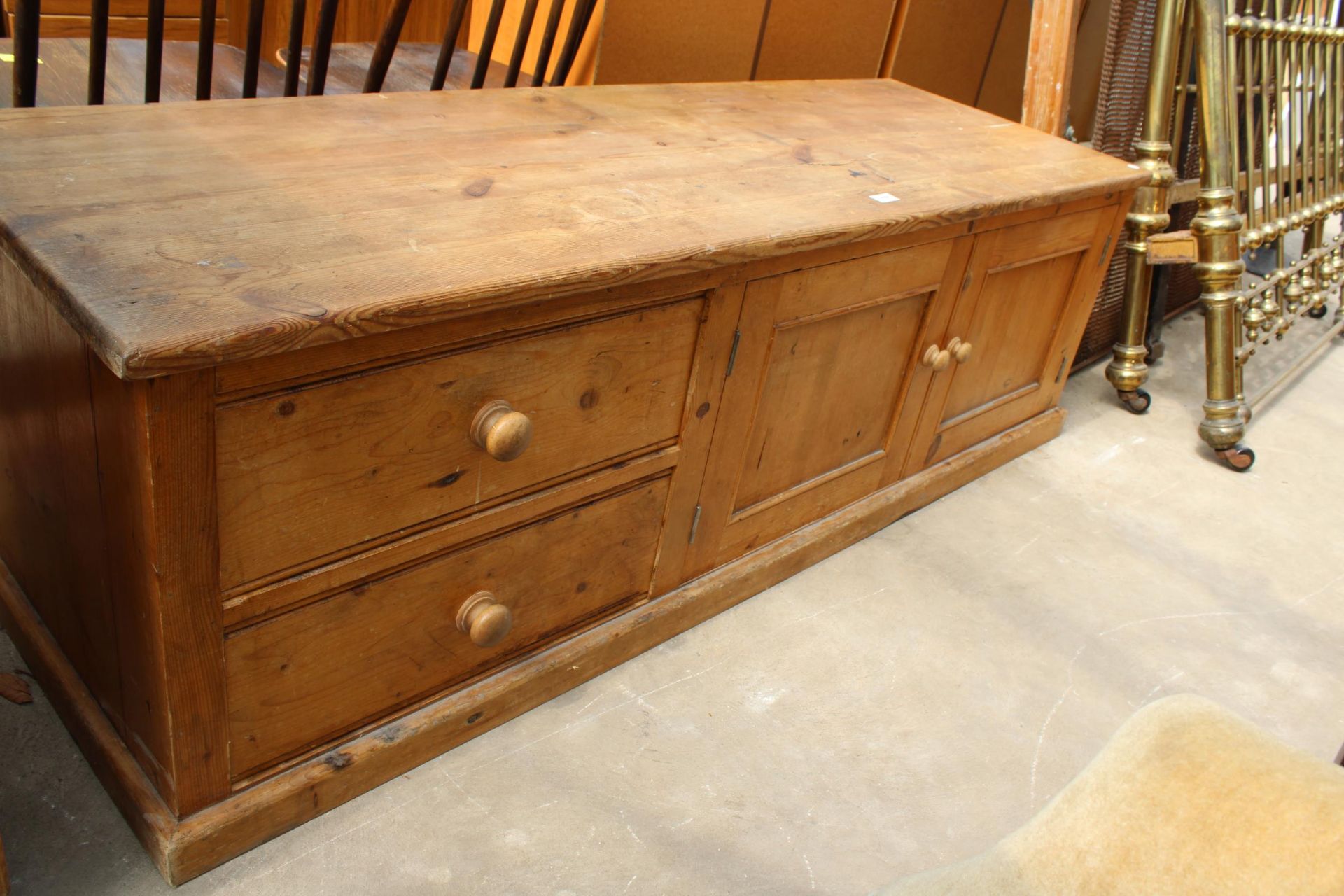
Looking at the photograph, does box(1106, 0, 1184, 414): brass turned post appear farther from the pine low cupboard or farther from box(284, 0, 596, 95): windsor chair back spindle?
box(284, 0, 596, 95): windsor chair back spindle

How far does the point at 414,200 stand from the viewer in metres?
1.26

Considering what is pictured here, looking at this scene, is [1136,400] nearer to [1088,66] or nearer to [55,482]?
[1088,66]

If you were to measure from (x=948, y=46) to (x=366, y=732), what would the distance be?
2121mm

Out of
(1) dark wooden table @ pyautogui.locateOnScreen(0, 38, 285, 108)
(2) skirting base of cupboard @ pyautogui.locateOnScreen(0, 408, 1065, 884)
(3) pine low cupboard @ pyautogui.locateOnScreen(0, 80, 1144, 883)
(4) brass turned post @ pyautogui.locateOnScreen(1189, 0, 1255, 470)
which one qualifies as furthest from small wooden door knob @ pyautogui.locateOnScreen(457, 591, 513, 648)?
(4) brass turned post @ pyautogui.locateOnScreen(1189, 0, 1255, 470)

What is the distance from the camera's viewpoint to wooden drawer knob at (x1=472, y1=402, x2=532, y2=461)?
1191mm

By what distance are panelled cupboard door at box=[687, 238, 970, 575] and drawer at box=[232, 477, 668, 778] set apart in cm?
16

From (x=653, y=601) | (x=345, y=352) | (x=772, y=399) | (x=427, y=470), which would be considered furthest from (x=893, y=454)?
(x=345, y=352)

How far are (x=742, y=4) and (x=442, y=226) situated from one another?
1.19 m

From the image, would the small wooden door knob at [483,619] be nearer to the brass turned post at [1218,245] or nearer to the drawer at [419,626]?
the drawer at [419,626]

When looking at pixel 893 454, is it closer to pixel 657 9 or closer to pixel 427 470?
pixel 657 9

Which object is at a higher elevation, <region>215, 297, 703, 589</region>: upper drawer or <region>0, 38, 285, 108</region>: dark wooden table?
<region>0, 38, 285, 108</region>: dark wooden table

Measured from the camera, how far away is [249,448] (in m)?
1.04

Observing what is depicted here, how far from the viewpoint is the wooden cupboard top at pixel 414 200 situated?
0.99 m

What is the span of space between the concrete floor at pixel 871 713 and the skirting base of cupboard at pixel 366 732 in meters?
0.03
